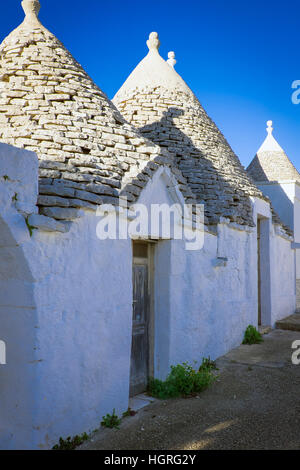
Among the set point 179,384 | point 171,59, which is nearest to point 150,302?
point 179,384

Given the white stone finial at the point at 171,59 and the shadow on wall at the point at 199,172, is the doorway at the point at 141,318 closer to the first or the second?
the shadow on wall at the point at 199,172

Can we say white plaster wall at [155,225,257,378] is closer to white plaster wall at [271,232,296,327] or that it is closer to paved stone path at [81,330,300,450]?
paved stone path at [81,330,300,450]

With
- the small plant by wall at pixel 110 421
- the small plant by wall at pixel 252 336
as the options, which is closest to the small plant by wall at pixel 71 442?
the small plant by wall at pixel 110 421

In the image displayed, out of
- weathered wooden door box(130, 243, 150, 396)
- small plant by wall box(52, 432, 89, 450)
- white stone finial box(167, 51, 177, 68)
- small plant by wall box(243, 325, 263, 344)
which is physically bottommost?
small plant by wall box(52, 432, 89, 450)

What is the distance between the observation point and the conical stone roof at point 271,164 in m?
13.8

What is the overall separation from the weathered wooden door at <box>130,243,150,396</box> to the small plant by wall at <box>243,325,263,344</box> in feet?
11.1

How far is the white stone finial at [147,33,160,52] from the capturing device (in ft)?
30.3

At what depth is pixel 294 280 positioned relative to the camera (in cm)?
1234

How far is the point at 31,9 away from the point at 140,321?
4.67 meters

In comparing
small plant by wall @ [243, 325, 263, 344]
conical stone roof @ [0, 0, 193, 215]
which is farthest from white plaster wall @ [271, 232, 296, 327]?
conical stone roof @ [0, 0, 193, 215]

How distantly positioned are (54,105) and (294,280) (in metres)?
9.78

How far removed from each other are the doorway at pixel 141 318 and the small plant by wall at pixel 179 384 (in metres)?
0.20

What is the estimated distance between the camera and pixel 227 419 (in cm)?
436

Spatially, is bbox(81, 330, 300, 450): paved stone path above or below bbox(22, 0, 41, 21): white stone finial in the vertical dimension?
below
